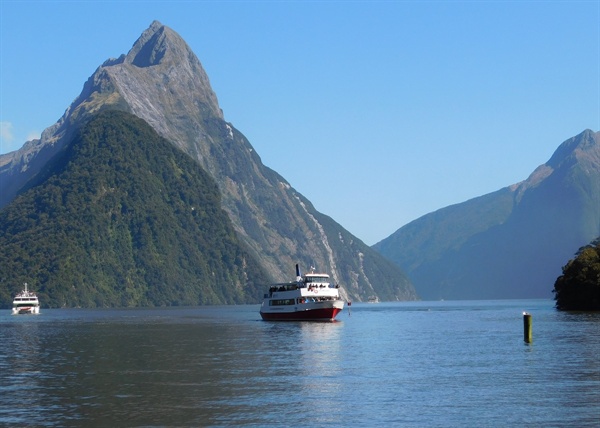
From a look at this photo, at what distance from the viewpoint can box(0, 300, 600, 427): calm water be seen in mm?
60156

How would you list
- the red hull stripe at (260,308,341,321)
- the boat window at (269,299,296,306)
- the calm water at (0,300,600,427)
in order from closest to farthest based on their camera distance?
the calm water at (0,300,600,427) → the red hull stripe at (260,308,341,321) → the boat window at (269,299,296,306)

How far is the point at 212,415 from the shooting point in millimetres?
60781

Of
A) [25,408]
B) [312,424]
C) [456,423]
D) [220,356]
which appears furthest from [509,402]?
[220,356]

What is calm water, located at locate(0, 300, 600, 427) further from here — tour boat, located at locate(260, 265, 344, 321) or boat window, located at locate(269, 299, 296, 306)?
boat window, located at locate(269, 299, 296, 306)

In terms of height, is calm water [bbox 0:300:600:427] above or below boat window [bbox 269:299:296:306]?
below

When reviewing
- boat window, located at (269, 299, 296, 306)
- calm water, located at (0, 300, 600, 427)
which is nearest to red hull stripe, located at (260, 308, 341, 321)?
boat window, located at (269, 299, 296, 306)

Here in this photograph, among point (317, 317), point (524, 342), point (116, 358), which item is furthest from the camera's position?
point (317, 317)

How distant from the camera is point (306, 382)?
78.2 meters

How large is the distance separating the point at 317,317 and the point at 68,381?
111706mm

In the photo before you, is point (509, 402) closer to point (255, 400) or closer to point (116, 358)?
point (255, 400)

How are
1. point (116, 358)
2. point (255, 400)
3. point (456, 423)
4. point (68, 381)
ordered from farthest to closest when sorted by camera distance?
point (116, 358) < point (68, 381) < point (255, 400) < point (456, 423)

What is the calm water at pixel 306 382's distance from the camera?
197 ft

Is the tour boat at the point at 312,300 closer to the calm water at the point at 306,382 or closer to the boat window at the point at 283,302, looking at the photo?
the boat window at the point at 283,302

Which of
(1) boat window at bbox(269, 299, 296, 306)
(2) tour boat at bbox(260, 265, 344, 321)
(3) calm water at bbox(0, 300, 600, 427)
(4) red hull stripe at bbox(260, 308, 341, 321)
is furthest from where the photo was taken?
(1) boat window at bbox(269, 299, 296, 306)
